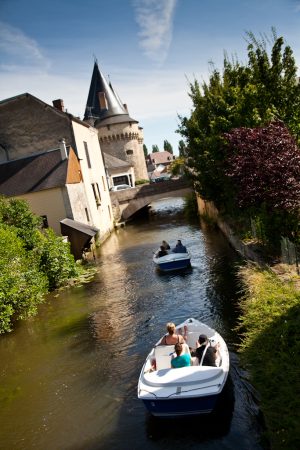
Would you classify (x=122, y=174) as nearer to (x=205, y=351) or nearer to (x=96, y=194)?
(x=96, y=194)

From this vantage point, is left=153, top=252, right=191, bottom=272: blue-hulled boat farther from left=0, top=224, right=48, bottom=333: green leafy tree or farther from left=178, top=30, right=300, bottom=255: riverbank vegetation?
left=0, top=224, right=48, bottom=333: green leafy tree

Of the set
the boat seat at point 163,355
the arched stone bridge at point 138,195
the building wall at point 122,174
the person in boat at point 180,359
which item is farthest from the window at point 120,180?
the person in boat at point 180,359

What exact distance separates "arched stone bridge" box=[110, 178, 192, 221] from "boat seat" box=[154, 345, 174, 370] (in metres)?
30.8

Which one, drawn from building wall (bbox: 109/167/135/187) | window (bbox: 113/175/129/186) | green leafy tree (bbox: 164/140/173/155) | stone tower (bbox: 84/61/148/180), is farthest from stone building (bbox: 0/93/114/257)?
green leafy tree (bbox: 164/140/173/155)

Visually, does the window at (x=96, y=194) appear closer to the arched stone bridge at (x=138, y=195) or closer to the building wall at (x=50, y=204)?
the building wall at (x=50, y=204)

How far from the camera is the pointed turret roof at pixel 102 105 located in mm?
52469

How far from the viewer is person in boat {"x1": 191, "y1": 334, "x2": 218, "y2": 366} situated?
27.6 feet

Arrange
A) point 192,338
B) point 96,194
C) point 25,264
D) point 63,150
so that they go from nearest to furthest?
point 192,338, point 25,264, point 63,150, point 96,194

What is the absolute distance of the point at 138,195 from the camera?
40.2 meters

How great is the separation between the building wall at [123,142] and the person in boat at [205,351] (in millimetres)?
47100

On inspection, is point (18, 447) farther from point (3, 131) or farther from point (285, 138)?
point (3, 131)

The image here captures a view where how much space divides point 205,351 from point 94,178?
24.6 metres

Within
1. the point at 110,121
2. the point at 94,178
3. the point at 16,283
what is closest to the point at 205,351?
the point at 16,283

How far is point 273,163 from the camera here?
13.2 metres
